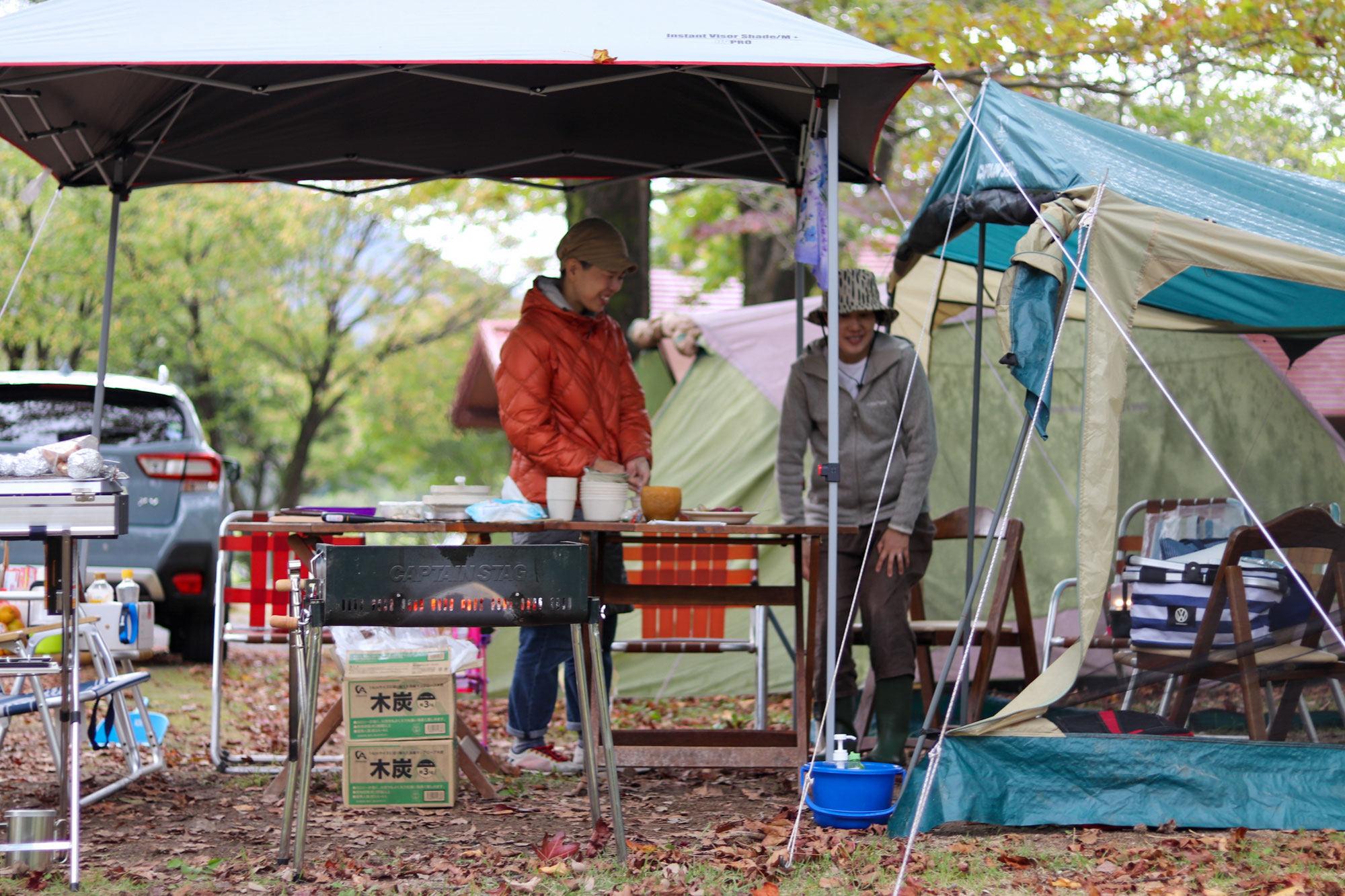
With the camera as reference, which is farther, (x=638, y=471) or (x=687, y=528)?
(x=638, y=471)

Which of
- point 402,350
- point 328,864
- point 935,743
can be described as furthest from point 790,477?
point 402,350

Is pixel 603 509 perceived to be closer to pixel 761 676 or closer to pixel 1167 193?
pixel 761 676

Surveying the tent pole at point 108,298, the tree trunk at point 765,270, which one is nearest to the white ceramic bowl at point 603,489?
the tent pole at point 108,298

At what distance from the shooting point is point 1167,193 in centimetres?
411

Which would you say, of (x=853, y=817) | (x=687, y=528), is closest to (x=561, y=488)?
(x=687, y=528)

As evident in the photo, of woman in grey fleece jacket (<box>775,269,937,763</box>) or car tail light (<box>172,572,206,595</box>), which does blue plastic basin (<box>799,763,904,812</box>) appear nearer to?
woman in grey fleece jacket (<box>775,269,937,763</box>)

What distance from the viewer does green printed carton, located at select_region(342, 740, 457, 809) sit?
418 centimetres

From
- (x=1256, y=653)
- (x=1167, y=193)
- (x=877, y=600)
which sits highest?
(x=1167, y=193)

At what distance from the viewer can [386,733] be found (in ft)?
13.8

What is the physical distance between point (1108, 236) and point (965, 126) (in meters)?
0.93

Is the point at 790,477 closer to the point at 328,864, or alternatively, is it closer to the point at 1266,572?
the point at 1266,572

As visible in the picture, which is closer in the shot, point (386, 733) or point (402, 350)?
point (386, 733)

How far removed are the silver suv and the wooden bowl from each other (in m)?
3.57

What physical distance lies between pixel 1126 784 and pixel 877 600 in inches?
41.4
